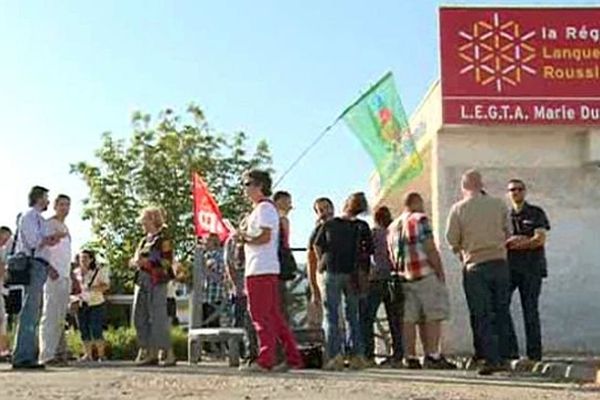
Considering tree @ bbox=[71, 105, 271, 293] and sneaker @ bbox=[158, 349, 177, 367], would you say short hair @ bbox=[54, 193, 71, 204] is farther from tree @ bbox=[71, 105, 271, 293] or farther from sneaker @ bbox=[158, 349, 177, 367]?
tree @ bbox=[71, 105, 271, 293]

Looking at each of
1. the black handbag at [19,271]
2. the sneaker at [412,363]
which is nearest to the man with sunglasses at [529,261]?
the sneaker at [412,363]

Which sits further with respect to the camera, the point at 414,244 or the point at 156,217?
the point at 156,217

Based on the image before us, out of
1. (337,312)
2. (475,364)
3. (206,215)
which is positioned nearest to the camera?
(475,364)

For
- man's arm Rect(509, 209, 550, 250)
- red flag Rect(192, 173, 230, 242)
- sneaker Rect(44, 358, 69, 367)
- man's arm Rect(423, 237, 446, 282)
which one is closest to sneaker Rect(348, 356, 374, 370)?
man's arm Rect(423, 237, 446, 282)

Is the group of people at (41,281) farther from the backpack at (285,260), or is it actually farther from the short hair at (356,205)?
the short hair at (356,205)

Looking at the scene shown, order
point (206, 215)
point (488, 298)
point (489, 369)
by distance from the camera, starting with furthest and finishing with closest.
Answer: point (206, 215) → point (488, 298) → point (489, 369)

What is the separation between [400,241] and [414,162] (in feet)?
16.5

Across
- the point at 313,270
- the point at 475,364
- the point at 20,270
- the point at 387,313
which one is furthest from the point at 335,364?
the point at 20,270

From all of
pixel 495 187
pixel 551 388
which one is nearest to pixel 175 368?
pixel 551 388

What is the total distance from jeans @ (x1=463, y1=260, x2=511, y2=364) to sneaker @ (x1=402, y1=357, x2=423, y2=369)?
1126mm

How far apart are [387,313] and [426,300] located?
883mm

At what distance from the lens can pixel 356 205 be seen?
11789 millimetres

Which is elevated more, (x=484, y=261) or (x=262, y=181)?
(x=262, y=181)

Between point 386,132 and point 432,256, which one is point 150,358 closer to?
point 432,256
